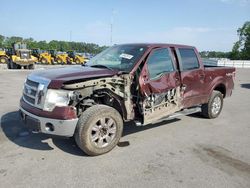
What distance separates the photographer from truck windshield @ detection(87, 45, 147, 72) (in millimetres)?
5055

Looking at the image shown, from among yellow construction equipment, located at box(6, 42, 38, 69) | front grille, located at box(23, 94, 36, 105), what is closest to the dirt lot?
front grille, located at box(23, 94, 36, 105)

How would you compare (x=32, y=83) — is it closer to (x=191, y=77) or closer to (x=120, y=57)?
(x=120, y=57)

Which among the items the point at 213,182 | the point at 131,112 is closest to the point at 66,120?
the point at 131,112

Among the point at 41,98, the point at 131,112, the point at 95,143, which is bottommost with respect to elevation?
the point at 95,143

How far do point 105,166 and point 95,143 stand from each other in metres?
0.46

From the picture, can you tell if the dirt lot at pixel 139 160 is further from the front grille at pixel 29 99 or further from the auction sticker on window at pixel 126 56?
the auction sticker on window at pixel 126 56

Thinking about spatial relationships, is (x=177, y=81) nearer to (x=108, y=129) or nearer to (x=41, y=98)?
(x=108, y=129)

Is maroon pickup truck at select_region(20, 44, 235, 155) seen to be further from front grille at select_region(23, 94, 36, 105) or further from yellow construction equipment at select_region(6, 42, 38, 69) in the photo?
yellow construction equipment at select_region(6, 42, 38, 69)

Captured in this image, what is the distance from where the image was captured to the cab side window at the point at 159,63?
16.9 feet

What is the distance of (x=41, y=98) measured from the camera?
167 inches

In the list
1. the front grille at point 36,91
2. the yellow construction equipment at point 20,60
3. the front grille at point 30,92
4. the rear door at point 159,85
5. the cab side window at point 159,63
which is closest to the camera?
the front grille at point 36,91

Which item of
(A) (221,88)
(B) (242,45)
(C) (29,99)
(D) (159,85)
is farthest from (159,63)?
(B) (242,45)

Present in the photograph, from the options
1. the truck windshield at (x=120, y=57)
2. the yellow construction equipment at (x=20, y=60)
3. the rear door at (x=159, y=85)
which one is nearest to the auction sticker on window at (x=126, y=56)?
the truck windshield at (x=120, y=57)

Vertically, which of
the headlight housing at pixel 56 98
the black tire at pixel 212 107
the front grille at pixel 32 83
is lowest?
the black tire at pixel 212 107
